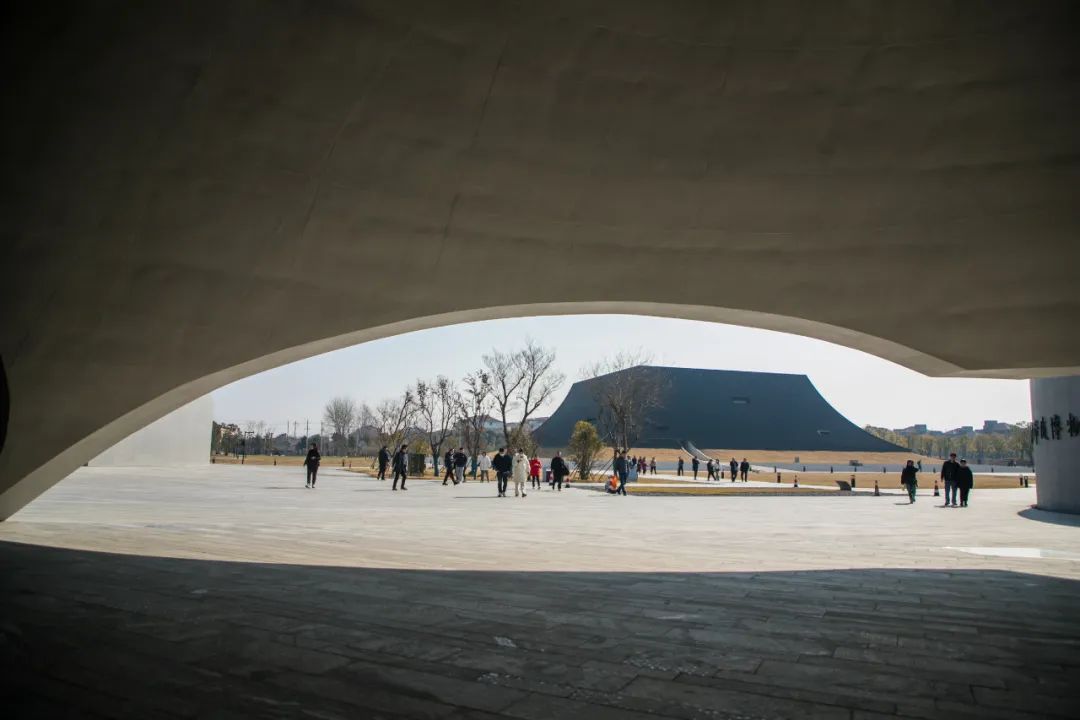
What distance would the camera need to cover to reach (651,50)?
250 inches

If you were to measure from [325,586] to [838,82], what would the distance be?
6382 millimetres

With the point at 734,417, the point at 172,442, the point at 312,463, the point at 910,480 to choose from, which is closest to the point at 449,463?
the point at 312,463

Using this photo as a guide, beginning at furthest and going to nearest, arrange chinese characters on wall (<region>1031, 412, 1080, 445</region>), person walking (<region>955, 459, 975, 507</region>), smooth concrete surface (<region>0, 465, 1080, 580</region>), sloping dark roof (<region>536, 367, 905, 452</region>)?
sloping dark roof (<region>536, 367, 905, 452</region>) < person walking (<region>955, 459, 975, 507</region>) < chinese characters on wall (<region>1031, 412, 1080, 445</region>) < smooth concrete surface (<region>0, 465, 1080, 580</region>)

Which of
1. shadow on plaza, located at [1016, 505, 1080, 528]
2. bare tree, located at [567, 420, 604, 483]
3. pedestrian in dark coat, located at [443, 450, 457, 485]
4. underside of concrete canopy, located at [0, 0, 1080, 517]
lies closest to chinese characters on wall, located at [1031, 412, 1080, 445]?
shadow on plaza, located at [1016, 505, 1080, 528]

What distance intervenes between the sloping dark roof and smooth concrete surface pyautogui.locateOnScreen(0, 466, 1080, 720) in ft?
227

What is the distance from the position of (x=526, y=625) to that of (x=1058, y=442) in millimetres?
18869

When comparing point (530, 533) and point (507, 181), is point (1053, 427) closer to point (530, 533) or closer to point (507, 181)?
point (530, 533)

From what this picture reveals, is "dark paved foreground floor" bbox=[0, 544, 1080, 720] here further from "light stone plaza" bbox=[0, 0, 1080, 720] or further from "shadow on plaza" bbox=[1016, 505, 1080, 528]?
"shadow on plaza" bbox=[1016, 505, 1080, 528]

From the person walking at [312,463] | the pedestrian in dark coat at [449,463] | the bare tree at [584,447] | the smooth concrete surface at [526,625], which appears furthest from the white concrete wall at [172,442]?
the smooth concrete surface at [526,625]

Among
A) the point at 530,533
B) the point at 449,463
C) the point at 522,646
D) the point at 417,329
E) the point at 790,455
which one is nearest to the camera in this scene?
the point at 522,646

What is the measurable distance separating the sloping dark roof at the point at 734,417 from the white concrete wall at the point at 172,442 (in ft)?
123

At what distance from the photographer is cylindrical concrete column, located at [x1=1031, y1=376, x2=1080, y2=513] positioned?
17875 mm

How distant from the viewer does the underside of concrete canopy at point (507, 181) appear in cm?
623

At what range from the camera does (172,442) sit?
47781 mm
